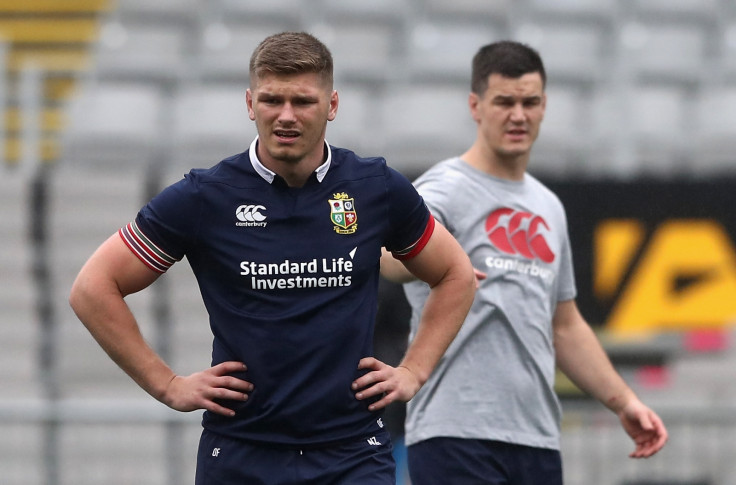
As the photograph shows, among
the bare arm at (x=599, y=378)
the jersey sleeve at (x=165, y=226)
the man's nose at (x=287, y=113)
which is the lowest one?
the bare arm at (x=599, y=378)

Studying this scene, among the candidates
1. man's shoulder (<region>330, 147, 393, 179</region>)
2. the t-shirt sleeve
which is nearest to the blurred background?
the t-shirt sleeve

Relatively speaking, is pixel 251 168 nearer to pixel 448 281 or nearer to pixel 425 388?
pixel 448 281

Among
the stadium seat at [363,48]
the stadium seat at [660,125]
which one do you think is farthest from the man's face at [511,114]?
the stadium seat at [363,48]

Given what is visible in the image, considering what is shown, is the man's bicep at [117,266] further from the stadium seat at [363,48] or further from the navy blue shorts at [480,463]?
the stadium seat at [363,48]

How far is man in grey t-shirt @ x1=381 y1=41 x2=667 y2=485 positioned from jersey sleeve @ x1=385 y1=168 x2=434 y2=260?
2.57ft

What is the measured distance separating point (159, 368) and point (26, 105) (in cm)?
783

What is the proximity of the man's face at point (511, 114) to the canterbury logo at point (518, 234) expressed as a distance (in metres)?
0.25

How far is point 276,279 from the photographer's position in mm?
3363

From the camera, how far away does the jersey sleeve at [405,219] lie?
11.7 ft

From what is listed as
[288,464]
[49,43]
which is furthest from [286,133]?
[49,43]

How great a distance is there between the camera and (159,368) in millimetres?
3482

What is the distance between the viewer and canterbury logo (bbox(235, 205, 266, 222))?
339 cm

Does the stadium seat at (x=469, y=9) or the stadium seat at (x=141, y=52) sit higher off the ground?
the stadium seat at (x=469, y=9)

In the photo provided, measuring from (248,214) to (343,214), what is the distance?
282mm
